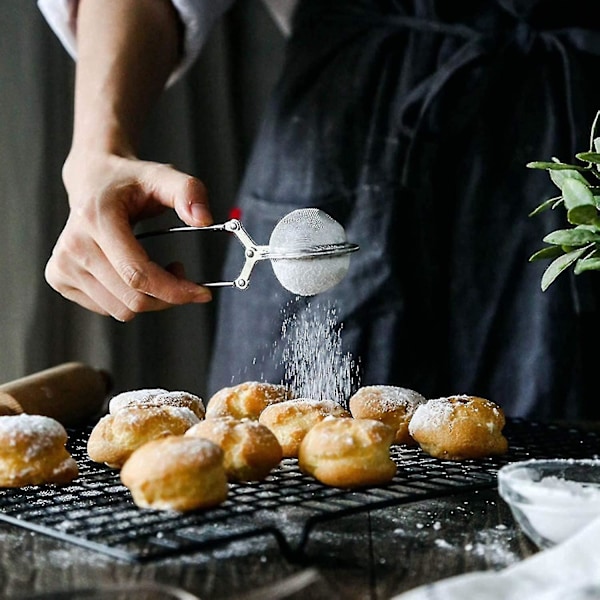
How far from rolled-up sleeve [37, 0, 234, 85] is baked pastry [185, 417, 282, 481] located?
960 mm

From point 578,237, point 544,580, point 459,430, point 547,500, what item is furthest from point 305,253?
point 544,580

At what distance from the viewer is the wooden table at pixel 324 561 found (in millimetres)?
771

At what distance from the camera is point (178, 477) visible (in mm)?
873

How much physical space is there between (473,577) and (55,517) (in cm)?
41

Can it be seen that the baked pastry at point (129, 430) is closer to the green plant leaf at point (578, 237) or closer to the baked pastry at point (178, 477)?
the baked pastry at point (178, 477)

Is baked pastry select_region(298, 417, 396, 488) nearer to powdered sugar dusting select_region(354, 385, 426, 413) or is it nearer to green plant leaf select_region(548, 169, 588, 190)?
powdered sugar dusting select_region(354, 385, 426, 413)

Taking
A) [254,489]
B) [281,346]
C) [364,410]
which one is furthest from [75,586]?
[281,346]

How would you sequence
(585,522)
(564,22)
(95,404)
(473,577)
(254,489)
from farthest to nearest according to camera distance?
(564,22)
(95,404)
(254,489)
(585,522)
(473,577)

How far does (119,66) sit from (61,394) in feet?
1.77

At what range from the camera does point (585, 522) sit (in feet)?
2.67

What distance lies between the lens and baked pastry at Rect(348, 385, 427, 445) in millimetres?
1197

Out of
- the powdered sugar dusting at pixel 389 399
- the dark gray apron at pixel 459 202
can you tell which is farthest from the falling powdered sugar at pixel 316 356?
the powdered sugar dusting at pixel 389 399

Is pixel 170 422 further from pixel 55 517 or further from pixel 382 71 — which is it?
pixel 382 71

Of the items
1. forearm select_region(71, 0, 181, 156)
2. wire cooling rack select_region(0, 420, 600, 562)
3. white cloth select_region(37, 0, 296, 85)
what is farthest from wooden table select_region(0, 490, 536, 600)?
white cloth select_region(37, 0, 296, 85)
